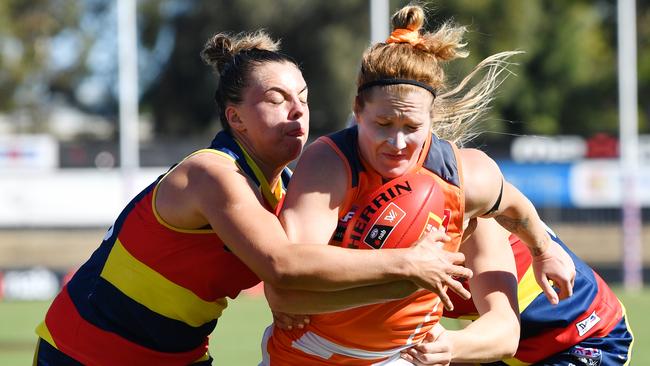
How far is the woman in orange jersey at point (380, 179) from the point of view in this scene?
345 centimetres

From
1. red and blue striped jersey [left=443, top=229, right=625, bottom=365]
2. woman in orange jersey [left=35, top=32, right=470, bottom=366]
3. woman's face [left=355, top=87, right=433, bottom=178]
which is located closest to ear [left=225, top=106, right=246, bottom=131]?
woman in orange jersey [left=35, top=32, right=470, bottom=366]

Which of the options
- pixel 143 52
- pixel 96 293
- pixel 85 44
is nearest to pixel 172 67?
pixel 143 52

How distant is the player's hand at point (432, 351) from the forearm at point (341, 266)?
30 cm

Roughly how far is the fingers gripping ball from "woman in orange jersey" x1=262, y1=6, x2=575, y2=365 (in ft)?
0.10

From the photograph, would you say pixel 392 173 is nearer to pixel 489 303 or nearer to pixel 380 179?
pixel 380 179

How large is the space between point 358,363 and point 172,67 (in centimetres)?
2878

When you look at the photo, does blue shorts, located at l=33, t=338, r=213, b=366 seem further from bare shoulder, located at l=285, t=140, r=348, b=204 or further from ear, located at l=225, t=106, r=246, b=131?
bare shoulder, located at l=285, t=140, r=348, b=204

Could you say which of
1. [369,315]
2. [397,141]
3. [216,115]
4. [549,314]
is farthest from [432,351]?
[216,115]

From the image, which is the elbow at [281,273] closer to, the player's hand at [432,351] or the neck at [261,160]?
the player's hand at [432,351]

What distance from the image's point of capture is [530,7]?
29938 millimetres

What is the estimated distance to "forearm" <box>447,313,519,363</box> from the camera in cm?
362

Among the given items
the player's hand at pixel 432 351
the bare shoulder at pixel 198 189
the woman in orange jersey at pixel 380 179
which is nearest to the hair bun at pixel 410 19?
the woman in orange jersey at pixel 380 179

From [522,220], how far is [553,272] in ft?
0.81

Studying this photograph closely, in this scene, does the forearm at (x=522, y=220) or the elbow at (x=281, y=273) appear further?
the forearm at (x=522, y=220)
